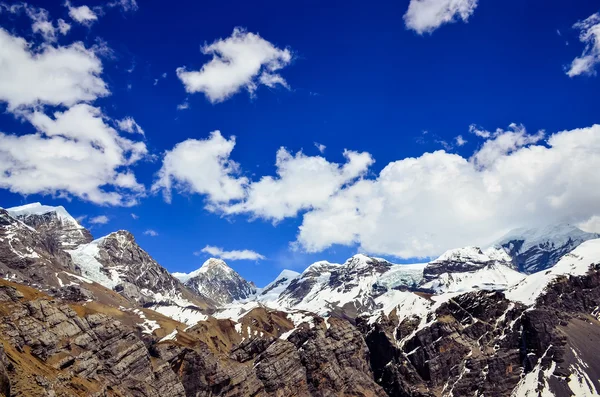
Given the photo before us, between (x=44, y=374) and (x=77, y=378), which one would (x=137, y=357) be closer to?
(x=77, y=378)

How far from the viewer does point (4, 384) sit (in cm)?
10162

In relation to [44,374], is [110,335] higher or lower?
higher

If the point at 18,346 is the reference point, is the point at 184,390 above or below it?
below

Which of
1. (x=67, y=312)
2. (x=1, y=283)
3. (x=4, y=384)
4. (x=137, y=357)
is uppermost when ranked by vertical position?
(x=1, y=283)

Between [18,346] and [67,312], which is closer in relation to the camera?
[18,346]

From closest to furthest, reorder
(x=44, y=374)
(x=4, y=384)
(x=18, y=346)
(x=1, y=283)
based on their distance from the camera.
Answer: (x=4, y=384) → (x=44, y=374) → (x=18, y=346) → (x=1, y=283)

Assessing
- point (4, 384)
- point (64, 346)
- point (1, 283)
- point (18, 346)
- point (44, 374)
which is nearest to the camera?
point (4, 384)

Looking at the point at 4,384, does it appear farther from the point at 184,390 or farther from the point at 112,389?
the point at 184,390

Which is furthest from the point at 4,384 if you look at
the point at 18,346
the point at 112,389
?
the point at 112,389

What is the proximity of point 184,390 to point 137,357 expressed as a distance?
69.9ft

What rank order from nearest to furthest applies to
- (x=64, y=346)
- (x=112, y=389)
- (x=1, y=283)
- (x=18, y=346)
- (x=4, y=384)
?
(x=4, y=384) < (x=18, y=346) < (x=112, y=389) < (x=64, y=346) < (x=1, y=283)

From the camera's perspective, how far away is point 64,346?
17625 cm

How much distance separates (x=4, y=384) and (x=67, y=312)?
94600 millimetres

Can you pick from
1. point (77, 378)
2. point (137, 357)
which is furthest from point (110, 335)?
point (77, 378)
